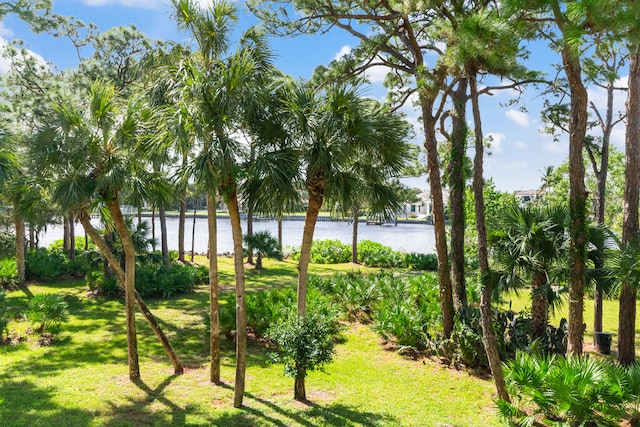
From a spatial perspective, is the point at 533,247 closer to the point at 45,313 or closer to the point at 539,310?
the point at 539,310

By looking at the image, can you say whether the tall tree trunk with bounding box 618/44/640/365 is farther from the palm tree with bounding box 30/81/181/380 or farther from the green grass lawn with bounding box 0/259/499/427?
the palm tree with bounding box 30/81/181/380

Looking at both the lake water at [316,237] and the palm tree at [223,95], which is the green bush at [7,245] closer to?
the lake water at [316,237]

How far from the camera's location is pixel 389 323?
36.5 feet

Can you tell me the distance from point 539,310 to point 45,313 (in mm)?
11402

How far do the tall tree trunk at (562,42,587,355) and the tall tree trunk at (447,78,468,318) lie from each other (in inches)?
130

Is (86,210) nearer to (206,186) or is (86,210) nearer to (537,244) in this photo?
(206,186)

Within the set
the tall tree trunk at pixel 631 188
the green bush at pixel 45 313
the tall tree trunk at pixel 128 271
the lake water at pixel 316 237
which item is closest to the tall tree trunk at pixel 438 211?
the tall tree trunk at pixel 631 188

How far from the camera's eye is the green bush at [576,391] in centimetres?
602

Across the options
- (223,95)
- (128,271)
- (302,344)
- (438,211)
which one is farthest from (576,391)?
(128,271)

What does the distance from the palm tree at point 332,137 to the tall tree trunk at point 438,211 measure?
2898 mm

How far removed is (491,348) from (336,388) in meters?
2.81

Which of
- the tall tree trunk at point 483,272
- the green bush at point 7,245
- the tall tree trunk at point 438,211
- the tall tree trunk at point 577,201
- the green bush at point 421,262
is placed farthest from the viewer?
the green bush at point 421,262

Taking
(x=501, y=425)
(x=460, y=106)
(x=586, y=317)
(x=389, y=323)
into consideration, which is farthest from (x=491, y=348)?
(x=586, y=317)

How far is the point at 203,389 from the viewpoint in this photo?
7965mm
